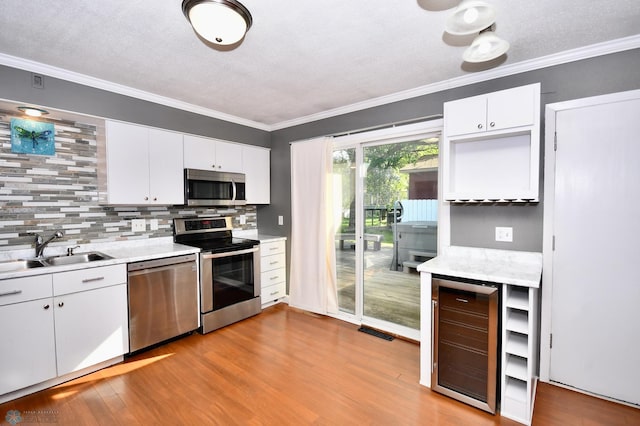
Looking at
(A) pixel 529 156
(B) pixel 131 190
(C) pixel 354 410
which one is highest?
(A) pixel 529 156

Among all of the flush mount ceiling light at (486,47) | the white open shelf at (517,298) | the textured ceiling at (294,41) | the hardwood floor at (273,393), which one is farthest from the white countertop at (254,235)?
the flush mount ceiling light at (486,47)

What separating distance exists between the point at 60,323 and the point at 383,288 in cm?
300

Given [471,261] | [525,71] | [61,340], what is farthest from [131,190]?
[525,71]

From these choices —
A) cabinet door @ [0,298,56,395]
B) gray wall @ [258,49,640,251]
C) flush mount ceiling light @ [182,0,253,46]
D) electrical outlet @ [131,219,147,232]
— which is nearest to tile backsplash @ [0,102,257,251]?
electrical outlet @ [131,219,147,232]

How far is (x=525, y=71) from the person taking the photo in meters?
2.38

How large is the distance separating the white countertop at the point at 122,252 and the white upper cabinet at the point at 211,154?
2.99 feet

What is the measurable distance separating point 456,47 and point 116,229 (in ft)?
11.5

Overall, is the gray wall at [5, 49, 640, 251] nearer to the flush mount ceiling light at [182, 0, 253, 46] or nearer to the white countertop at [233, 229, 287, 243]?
the white countertop at [233, 229, 287, 243]

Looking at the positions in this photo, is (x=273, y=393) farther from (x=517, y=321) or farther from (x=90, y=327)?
(x=517, y=321)

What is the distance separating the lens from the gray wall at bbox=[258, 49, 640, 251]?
2088 millimetres

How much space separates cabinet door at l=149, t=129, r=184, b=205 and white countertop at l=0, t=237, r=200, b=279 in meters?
0.50

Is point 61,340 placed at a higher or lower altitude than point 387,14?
lower

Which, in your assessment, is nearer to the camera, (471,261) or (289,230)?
(471,261)

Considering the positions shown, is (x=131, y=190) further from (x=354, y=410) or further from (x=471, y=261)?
(x=471, y=261)
